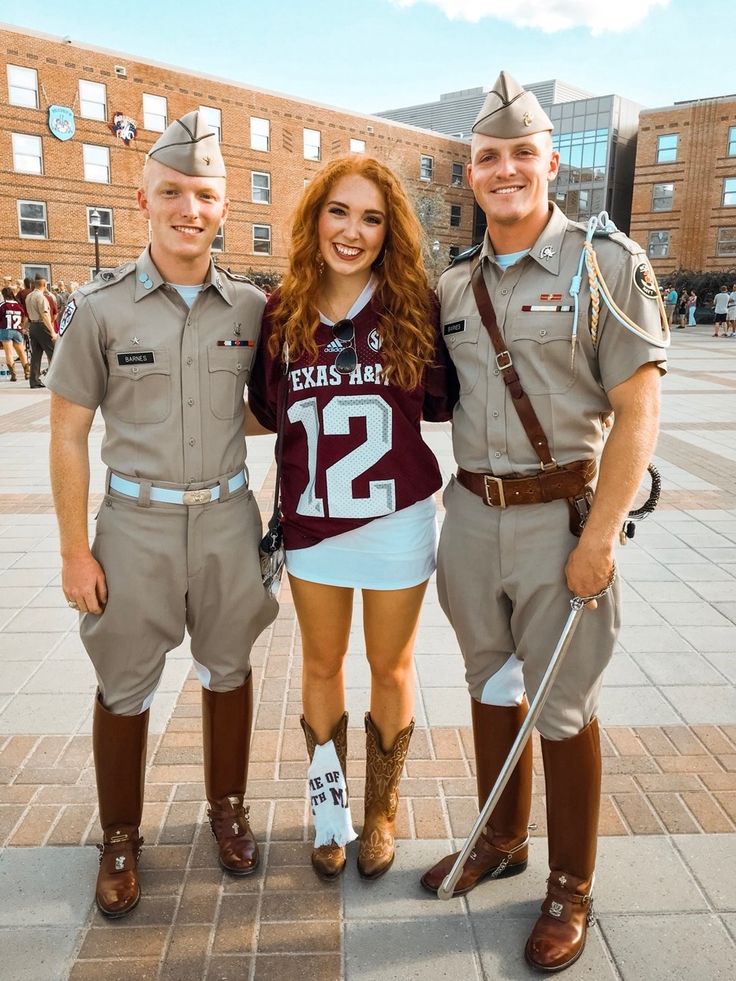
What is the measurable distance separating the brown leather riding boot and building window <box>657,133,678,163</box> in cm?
4641

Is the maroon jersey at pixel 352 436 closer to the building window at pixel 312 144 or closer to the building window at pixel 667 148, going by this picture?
the building window at pixel 312 144

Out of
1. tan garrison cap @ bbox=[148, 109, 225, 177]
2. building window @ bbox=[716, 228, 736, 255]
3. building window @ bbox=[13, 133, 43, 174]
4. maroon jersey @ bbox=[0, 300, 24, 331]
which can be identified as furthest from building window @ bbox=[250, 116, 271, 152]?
tan garrison cap @ bbox=[148, 109, 225, 177]

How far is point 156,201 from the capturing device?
2.32 meters

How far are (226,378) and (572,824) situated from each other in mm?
1635

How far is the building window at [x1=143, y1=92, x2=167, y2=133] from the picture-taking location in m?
31.1

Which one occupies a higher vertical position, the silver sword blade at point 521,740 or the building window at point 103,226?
the building window at point 103,226

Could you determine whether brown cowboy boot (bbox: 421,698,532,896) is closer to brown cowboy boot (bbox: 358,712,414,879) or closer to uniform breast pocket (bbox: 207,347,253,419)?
brown cowboy boot (bbox: 358,712,414,879)

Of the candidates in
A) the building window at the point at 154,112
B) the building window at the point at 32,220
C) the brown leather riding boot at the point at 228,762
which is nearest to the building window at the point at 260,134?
the building window at the point at 154,112

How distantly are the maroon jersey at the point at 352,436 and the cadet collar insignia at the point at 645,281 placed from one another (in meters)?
0.61

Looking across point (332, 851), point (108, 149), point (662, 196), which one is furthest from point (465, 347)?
point (662, 196)

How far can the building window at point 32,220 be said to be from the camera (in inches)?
1127

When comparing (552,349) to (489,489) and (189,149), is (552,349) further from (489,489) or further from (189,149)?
(189,149)

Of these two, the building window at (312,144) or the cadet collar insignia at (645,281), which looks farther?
the building window at (312,144)

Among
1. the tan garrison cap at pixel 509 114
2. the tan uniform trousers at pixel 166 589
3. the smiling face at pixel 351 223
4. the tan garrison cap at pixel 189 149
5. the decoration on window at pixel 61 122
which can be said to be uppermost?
the decoration on window at pixel 61 122
